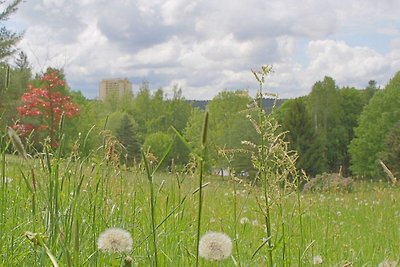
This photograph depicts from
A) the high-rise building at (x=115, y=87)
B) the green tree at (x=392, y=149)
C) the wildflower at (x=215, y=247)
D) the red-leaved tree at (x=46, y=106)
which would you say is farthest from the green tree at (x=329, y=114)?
the wildflower at (x=215, y=247)

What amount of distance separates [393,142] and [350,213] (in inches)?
1326

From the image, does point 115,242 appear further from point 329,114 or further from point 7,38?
point 329,114

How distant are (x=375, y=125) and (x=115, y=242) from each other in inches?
1892

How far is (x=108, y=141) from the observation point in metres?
2.33

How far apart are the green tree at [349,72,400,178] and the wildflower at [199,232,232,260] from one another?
46.2 meters

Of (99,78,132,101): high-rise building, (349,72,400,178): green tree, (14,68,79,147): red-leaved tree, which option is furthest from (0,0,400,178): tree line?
(99,78,132,101): high-rise building

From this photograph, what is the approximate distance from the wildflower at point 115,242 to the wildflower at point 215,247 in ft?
0.61

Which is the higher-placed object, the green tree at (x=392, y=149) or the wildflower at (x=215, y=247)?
the wildflower at (x=215, y=247)

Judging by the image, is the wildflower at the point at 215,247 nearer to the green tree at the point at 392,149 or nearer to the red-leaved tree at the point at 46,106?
the red-leaved tree at the point at 46,106

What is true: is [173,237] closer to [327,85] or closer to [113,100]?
[327,85]

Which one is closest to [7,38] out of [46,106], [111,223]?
[46,106]

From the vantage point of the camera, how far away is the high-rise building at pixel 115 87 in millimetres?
88062

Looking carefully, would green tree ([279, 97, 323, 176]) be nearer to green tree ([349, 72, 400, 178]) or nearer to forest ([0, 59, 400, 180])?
forest ([0, 59, 400, 180])

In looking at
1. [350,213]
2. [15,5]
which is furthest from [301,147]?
[350,213]
